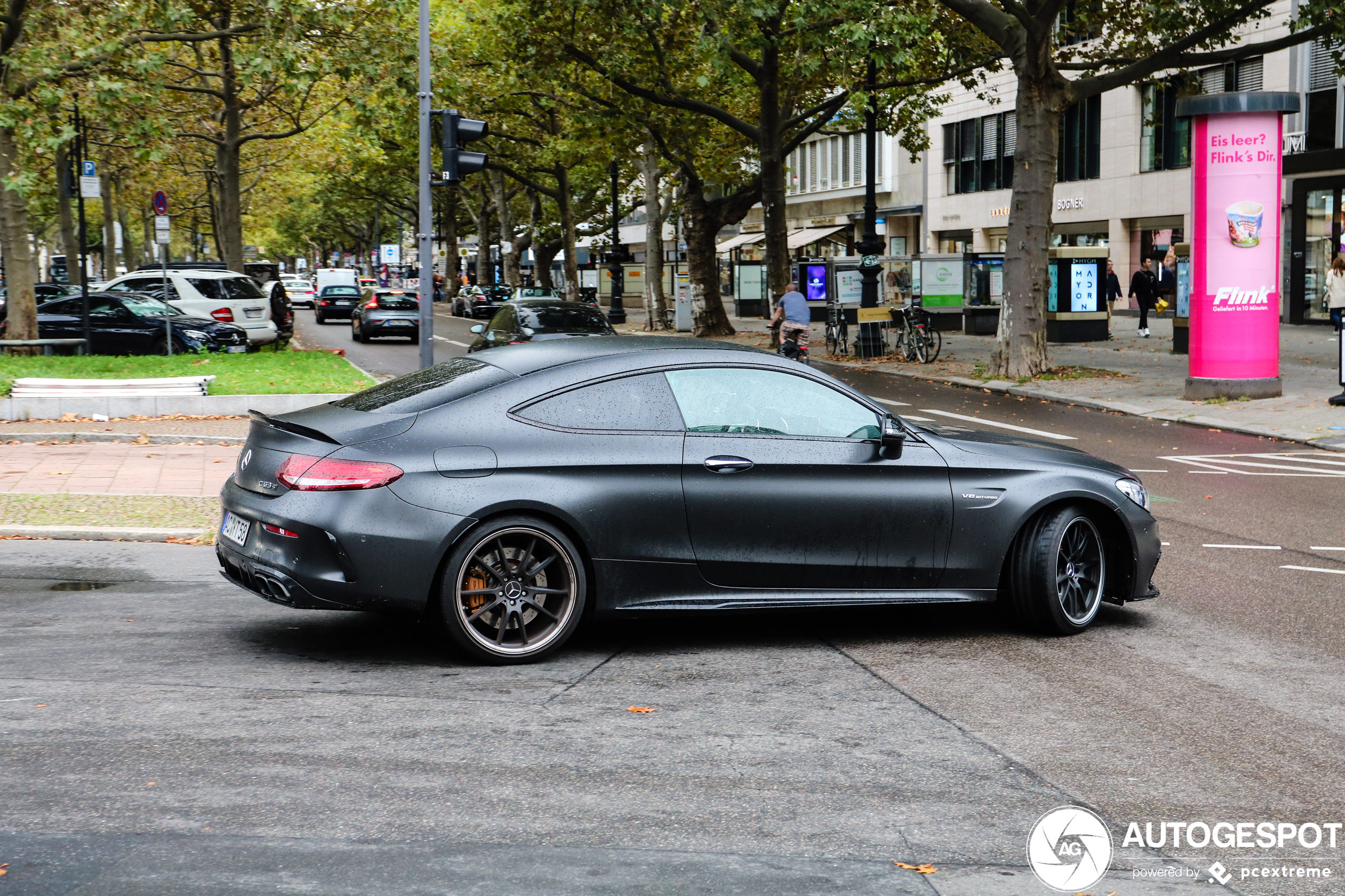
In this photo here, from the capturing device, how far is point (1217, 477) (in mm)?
13055

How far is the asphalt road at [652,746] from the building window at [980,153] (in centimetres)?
4527

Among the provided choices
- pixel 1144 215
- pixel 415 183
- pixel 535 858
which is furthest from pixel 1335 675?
pixel 415 183

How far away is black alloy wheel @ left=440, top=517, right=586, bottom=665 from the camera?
617cm

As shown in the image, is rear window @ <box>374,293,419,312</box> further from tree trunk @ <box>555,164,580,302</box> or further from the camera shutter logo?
the camera shutter logo

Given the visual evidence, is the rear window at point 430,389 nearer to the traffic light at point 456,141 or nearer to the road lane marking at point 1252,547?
the road lane marking at point 1252,547

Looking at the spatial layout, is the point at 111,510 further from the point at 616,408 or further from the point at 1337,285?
the point at 1337,285

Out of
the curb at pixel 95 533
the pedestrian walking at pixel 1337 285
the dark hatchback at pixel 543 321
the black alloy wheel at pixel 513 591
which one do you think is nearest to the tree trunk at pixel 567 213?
the dark hatchback at pixel 543 321

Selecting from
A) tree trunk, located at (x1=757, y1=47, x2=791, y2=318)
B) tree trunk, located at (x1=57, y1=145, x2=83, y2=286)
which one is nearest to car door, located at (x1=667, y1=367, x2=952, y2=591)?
tree trunk, located at (x1=757, y1=47, x2=791, y2=318)

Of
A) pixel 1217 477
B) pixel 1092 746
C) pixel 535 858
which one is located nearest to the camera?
pixel 535 858

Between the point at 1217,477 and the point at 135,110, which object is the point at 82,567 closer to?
the point at 1217,477

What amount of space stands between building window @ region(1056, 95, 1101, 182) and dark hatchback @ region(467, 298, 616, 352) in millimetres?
26343

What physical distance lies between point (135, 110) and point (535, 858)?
23.6m

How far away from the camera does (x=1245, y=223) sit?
18.7 meters

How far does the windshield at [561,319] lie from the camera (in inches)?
877
